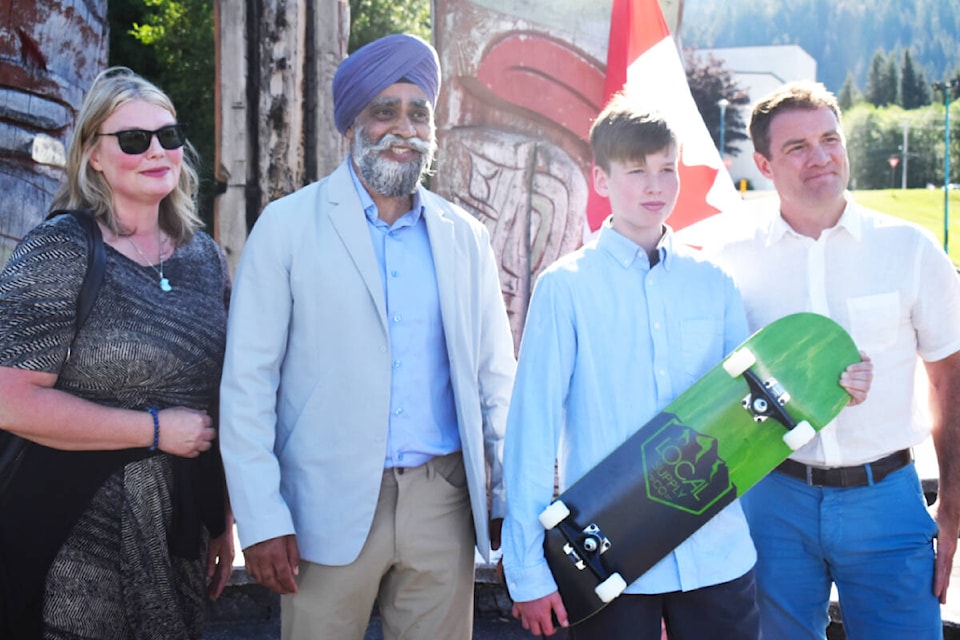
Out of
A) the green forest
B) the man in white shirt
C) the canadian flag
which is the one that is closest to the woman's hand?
the man in white shirt

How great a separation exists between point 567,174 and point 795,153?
166 centimetres

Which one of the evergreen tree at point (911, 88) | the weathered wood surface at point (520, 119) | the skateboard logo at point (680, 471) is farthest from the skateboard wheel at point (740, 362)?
the evergreen tree at point (911, 88)

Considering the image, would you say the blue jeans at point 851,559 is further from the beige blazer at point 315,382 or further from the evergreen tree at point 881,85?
the evergreen tree at point 881,85

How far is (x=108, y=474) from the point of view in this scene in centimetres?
206

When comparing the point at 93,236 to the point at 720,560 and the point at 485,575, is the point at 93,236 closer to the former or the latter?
the point at 720,560

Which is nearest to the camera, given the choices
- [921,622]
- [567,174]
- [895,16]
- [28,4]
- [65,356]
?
[65,356]

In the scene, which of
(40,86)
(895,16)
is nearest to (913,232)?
(40,86)

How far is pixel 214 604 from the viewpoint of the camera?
360cm

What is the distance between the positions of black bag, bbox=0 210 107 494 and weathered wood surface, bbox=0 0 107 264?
1.20 m

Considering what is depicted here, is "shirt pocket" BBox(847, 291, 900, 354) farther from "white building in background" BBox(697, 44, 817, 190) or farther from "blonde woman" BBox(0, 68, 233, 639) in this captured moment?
"white building in background" BBox(697, 44, 817, 190)

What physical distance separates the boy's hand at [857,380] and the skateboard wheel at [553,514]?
2.54ft

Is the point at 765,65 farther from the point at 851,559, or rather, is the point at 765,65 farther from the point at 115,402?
the point at 115,402

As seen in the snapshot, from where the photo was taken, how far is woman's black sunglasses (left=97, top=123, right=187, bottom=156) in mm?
2160

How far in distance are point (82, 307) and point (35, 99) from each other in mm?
1506
